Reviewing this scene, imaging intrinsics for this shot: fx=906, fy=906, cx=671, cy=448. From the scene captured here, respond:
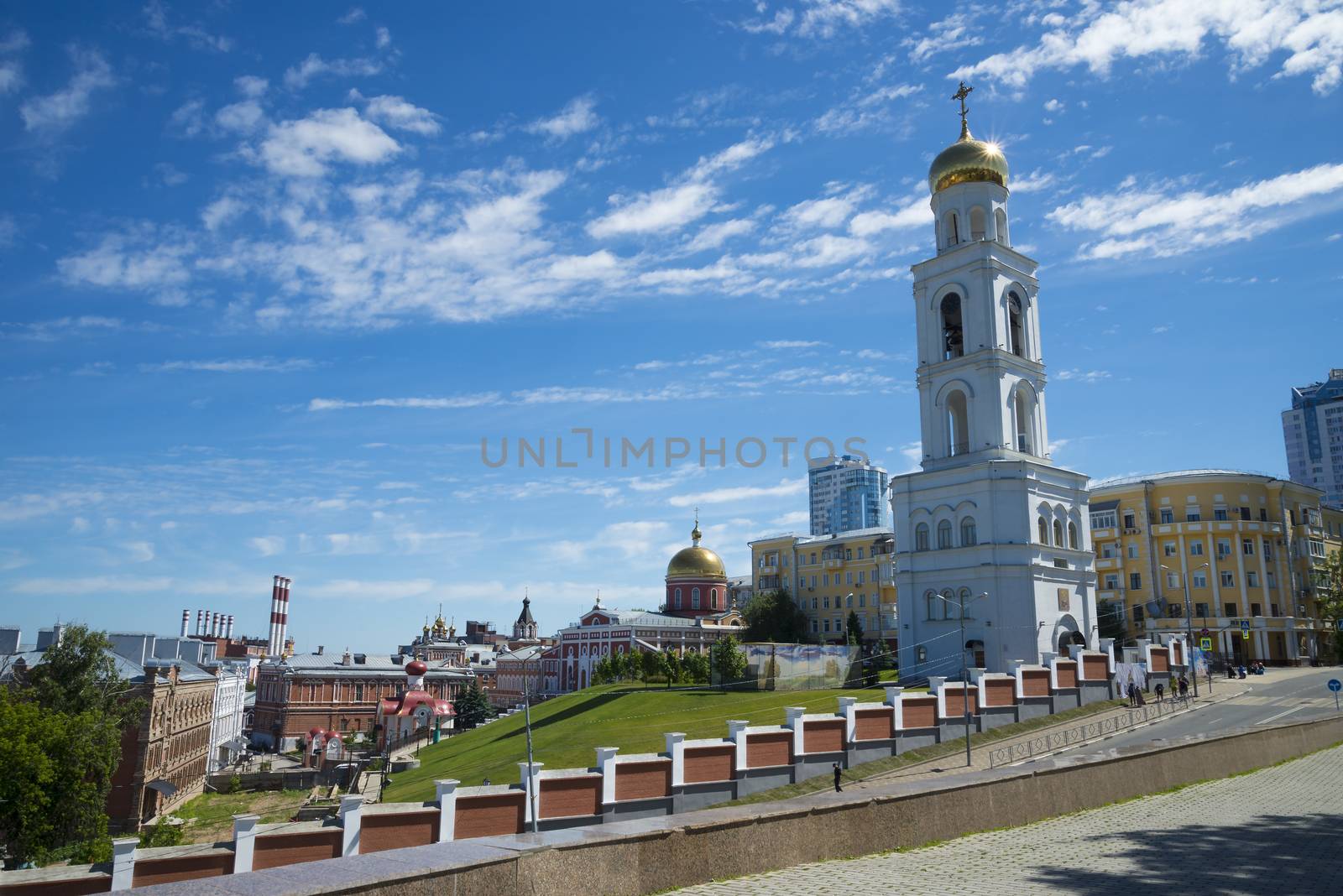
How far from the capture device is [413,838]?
1722 centimetres

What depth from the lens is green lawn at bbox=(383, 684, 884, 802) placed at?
35750 mm

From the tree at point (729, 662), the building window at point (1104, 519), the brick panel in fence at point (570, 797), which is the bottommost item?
the brick panel in fence at point (570, 797)

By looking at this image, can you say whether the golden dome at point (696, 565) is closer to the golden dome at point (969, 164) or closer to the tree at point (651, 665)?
the tree at point (651, 665)

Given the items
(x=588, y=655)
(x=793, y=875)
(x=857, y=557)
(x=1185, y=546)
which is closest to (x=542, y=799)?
(x=793, y=875)

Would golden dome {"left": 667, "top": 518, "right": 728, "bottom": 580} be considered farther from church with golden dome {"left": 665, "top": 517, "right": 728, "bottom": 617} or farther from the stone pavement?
the stone pavement

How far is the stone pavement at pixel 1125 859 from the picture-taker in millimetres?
10508

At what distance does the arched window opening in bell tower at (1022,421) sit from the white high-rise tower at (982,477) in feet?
0.19

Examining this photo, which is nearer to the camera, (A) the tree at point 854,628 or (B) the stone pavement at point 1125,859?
(B) the stone pavement at point 1125,859

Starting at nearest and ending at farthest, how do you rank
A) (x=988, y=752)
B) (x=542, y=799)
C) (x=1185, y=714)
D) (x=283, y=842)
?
(x=283, y=842)
(x=542, y=799)
(x=988, y=752)
(x=1185, y=714)

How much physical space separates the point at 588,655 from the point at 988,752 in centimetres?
6424

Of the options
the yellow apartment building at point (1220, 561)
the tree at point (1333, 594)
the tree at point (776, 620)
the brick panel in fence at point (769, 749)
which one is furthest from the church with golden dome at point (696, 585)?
the brick panel in fence at point (769, 749)

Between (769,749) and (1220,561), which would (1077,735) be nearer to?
(769,749)

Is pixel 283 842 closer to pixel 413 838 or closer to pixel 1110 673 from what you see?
pixel 413 838

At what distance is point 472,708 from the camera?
3543 inches
